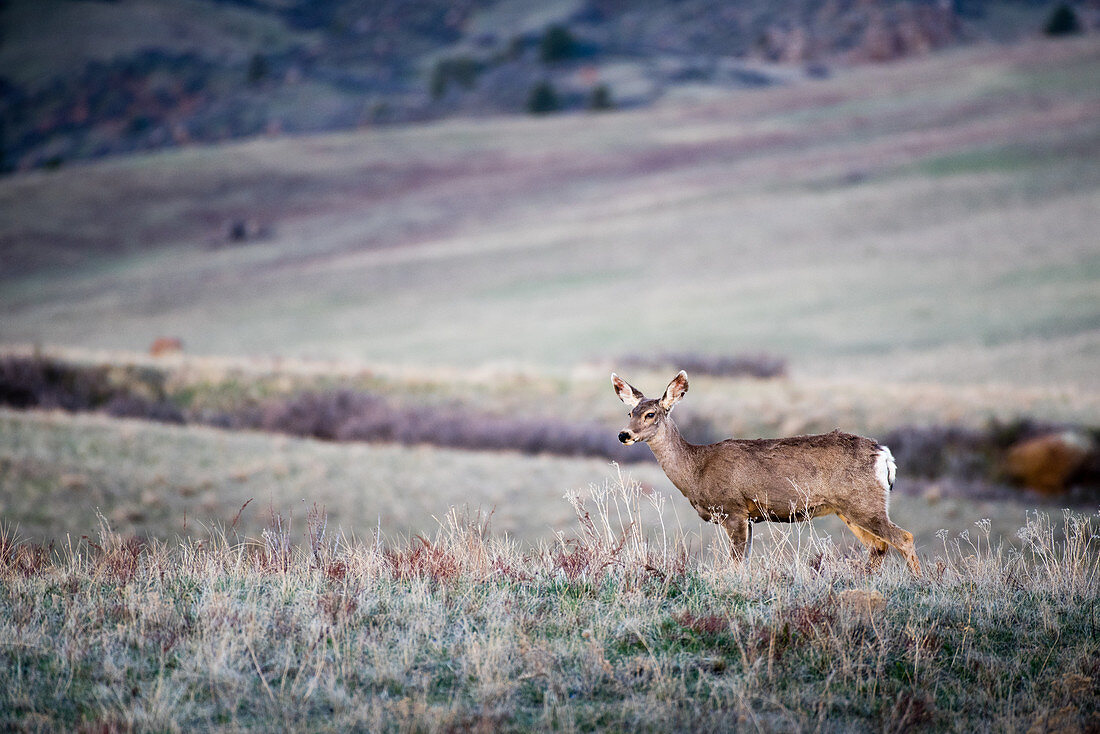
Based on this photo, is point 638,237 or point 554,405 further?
point 638,237

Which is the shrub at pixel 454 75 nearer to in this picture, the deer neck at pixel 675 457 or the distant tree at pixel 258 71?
the distant tree at pixel 258 71

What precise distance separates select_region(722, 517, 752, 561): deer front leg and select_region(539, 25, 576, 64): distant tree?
475 ft

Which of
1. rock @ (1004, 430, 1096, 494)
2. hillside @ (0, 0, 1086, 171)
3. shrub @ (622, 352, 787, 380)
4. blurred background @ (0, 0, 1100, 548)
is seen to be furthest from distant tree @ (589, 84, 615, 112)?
rock @ (1004, 430, 1096, 494)

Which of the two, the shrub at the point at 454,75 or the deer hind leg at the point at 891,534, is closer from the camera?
the deer hind leg at the point at 891,534

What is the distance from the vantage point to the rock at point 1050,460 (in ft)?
76.3

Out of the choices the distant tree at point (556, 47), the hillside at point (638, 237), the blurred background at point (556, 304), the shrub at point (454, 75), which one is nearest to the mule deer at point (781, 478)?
the blurred background at point (556, 304)

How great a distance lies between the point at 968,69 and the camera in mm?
86375

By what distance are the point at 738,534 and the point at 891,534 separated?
1.27 meters

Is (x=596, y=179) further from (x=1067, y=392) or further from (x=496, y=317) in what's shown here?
(x=1067, y=392)

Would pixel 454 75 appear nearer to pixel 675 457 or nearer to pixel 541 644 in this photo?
pixel 675 457

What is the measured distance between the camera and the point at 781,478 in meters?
8.07

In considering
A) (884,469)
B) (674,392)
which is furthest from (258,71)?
(884,469)

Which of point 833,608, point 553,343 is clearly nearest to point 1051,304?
point 553,343

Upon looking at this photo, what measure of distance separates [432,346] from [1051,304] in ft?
87.9
